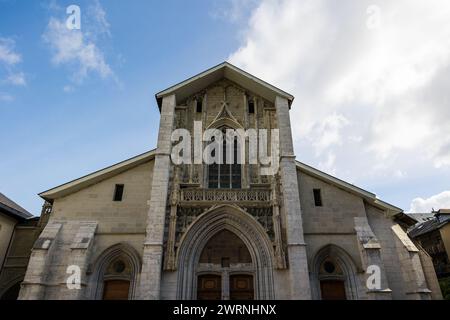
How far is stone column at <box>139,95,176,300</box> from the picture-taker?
33.5 feet

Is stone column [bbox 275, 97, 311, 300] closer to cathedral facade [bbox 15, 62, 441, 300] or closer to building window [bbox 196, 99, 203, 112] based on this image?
cathedral facade [bbox 15, 62, 441, 300]

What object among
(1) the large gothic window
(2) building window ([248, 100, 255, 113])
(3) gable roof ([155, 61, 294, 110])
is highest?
(3) gable roof ([155, 61, 294, 110])

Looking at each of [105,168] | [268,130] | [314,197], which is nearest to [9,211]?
[105,168]

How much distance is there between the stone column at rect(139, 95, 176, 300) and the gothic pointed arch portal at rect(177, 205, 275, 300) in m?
0.92

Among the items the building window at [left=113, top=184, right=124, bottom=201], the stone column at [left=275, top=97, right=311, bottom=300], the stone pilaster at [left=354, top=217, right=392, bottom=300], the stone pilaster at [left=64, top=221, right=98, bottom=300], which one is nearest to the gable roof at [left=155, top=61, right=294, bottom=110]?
the stone column at [left=275, top=97, right=311, bottom=300]

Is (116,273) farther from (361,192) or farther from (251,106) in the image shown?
(361,192)

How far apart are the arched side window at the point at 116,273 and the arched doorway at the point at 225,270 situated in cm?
249

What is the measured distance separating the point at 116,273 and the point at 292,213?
719cm

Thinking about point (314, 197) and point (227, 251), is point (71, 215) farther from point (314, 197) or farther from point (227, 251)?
point (314, 197)

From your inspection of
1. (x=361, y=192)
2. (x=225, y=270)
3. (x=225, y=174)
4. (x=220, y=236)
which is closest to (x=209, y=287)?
(x=225, y=270)

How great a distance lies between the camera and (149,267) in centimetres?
1039
